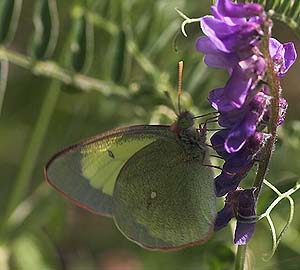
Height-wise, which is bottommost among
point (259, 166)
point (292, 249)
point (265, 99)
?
point (292, 249)

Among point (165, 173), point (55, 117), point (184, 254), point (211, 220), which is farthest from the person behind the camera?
point (55, 117)

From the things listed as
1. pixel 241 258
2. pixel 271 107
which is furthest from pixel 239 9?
pixel 241 258

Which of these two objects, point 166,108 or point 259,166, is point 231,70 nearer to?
point 259,166

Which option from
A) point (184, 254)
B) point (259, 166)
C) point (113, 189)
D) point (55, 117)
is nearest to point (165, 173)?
point (113, 189)

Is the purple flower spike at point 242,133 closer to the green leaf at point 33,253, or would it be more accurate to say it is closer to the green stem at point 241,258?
the green stem at point 241,258

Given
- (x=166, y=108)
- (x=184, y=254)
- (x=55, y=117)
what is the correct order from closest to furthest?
(x=166, y=108)
(x=184, y=254)
(x=55, y=117)

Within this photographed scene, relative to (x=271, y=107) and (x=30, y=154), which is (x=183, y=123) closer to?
(x=271, y=107)

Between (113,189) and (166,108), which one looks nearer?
(113,189)

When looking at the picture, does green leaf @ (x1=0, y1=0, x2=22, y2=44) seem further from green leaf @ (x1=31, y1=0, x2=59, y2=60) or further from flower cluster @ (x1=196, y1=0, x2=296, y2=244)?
flower cluster @ (x1=196, y1=0, x2=296, y2=244)
